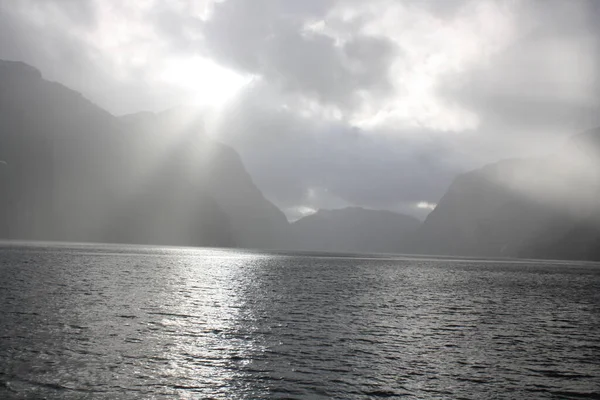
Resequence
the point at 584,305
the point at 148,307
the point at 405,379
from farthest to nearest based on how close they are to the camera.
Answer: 1. the point at 584,305
2. the point at 148,307
3. the point at 405,379

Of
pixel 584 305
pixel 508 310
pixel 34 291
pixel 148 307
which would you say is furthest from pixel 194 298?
pixel 584 305

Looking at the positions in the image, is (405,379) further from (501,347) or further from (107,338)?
(107,338)

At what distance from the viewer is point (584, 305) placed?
66375mm

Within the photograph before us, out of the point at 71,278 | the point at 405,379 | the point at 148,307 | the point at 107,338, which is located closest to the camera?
the point at 405,379

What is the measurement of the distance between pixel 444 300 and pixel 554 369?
4006 cm

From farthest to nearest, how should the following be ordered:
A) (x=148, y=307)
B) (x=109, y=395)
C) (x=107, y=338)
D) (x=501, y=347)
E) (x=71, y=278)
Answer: (x=71, y=278), (x=148, y=307), (x=501, y=347), (x=107, y=338), (x=109, y=395)

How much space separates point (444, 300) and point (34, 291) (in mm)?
56542

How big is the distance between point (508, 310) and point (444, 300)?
11037 mm

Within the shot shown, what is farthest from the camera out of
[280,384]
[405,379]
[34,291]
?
[34,291]

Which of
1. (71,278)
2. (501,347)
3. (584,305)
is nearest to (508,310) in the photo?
(584,305)

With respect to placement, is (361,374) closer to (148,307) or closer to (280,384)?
(280,384)

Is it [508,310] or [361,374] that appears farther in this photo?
[508,310]

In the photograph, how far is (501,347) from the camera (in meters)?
34.6

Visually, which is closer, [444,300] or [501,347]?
[501,347]
